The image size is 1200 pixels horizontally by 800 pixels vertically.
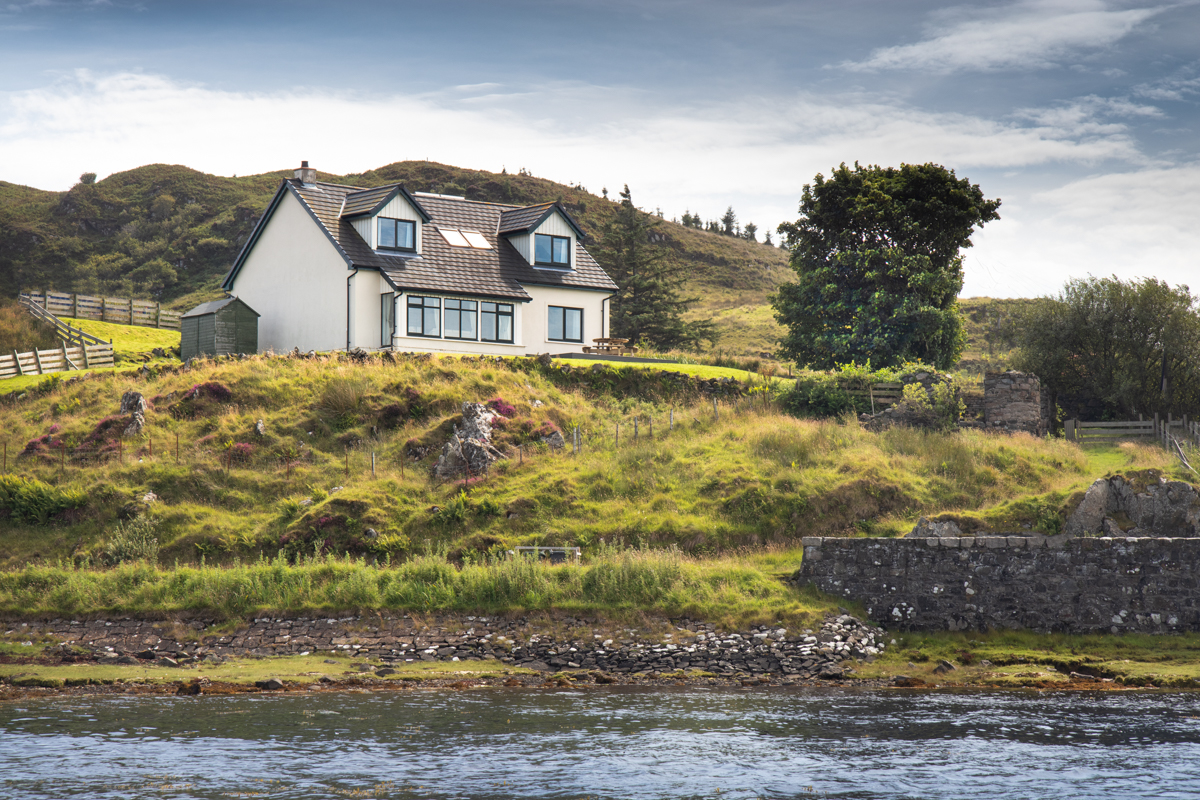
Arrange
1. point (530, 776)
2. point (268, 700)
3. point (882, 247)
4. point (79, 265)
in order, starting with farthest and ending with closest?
point (79, 265), point (882, 247), point (268, 700), point (530, 776)

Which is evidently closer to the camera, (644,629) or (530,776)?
(530,776)

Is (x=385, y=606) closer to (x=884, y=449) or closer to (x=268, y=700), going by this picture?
(x=268, y=700)

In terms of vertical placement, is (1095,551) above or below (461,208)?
below

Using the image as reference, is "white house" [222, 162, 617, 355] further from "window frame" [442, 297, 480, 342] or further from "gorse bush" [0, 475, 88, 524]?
"gorse bush" [0, 475, 88, 524]

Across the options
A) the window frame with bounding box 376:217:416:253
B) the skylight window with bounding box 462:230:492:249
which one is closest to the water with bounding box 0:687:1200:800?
the window frame with bounding box 376:217:416:253

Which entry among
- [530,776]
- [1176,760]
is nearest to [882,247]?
[1176,760]

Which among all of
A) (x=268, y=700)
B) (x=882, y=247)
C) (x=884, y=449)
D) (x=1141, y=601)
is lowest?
(x=268, y=700)

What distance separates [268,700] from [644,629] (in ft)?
30.7

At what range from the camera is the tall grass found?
2673cm

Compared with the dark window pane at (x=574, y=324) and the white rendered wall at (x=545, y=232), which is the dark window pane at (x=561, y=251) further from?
the dark window pane at (x=574, y=324)

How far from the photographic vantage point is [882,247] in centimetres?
5244

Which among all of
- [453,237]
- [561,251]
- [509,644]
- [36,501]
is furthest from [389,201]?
[509,644]

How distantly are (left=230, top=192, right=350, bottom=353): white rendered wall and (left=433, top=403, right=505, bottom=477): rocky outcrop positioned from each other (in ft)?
41.9

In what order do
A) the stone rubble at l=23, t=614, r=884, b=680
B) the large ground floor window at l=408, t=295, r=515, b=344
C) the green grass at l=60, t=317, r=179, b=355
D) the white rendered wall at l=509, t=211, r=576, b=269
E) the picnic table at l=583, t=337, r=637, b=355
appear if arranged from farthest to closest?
1. the green grass at l=60, t=317, r=179, b=355
2. the white rendered wall at l=509, t=211, r=576, b=269
3. the picnic table at l=583, t=337, r=637, b=355
4. the large ground floor window at l=408, t=295, r=515, b=344
5. the stone rubble at l=23, t=614, r=884, b=680
